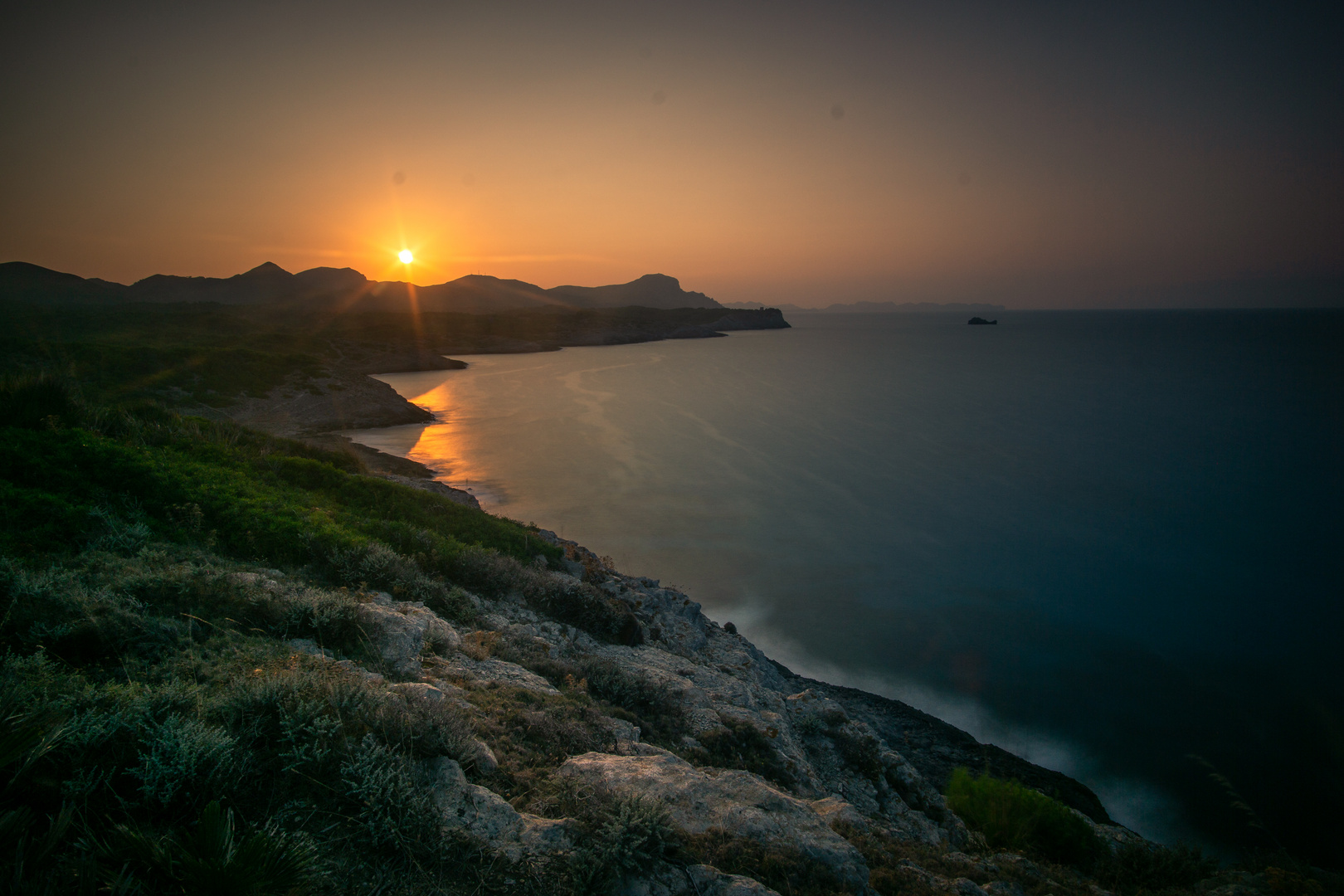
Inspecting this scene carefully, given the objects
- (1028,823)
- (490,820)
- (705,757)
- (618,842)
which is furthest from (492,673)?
(1028,823)

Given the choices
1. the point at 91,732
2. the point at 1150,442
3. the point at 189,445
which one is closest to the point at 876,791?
the point at 91,732

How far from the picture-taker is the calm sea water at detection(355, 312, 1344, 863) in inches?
490

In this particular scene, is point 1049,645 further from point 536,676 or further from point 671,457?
point 671,457

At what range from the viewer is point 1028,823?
6.63 meters

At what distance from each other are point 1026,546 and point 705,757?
20159 mm

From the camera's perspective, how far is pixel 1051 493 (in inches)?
1086

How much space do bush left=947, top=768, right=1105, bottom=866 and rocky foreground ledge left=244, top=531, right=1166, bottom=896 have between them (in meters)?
0.32

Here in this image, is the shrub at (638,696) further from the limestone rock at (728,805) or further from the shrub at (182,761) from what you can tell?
the shrub at (182,761)

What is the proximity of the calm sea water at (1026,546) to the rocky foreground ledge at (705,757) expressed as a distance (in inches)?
118

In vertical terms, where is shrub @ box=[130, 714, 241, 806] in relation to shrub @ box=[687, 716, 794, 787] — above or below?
above

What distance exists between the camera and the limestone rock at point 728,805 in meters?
4.25

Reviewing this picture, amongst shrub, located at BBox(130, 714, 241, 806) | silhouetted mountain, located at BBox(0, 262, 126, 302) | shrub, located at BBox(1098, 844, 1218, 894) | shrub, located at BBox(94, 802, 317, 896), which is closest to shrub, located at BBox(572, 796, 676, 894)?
shrub, located at BBox(94, 802, 317, 896)

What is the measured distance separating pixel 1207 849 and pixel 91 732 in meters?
15.3

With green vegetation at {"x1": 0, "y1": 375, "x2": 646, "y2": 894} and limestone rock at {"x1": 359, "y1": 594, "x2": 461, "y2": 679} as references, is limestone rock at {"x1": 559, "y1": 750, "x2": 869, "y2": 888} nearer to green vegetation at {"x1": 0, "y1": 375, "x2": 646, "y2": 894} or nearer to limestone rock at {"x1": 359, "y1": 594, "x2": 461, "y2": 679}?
green vegetation at {"x1": 0, "y1": 375, "x2": 646, "y2": 894}
